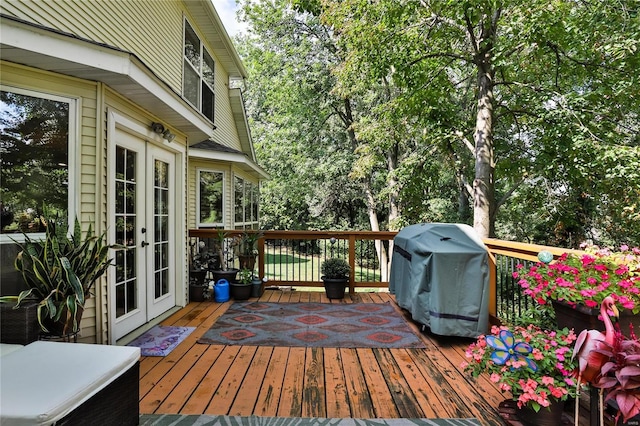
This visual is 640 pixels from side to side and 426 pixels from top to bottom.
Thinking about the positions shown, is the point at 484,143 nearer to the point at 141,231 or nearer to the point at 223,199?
the point at 223,199

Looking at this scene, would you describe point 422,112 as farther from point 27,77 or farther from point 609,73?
point 27,77

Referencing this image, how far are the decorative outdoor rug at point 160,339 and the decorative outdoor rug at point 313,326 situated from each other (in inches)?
10.0

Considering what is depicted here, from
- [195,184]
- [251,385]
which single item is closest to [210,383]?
[251,385]

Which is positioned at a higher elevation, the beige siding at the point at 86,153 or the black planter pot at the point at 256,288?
the beige siding at the point at 86,153

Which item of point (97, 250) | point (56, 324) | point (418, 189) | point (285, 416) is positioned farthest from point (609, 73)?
point (56, 324)

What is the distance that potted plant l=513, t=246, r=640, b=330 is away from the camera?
1.92 m

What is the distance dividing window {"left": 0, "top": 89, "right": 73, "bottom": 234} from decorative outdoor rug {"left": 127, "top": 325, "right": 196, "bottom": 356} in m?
1.37

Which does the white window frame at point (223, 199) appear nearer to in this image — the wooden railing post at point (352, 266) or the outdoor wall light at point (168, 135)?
the outdoor wall light at point (168, 135)

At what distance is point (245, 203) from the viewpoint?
9328 mm

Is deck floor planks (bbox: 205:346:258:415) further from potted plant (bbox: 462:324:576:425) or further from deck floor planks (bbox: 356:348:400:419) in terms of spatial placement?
potted plant (bbox: 462:324:576:425)

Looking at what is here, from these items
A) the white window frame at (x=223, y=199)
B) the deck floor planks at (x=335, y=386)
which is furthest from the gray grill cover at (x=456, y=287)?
the white window frame at (x=223, y=199)

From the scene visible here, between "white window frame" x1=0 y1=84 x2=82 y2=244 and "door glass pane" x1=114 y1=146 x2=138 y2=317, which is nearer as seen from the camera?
"white window frame" x1=0 y1=84 x2=82 y2=244

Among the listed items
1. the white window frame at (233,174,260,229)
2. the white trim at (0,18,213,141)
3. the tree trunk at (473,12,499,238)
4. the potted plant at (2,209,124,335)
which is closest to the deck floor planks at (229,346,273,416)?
the potted plant at (2,209,124,335)

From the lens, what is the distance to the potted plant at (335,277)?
4934 mm
